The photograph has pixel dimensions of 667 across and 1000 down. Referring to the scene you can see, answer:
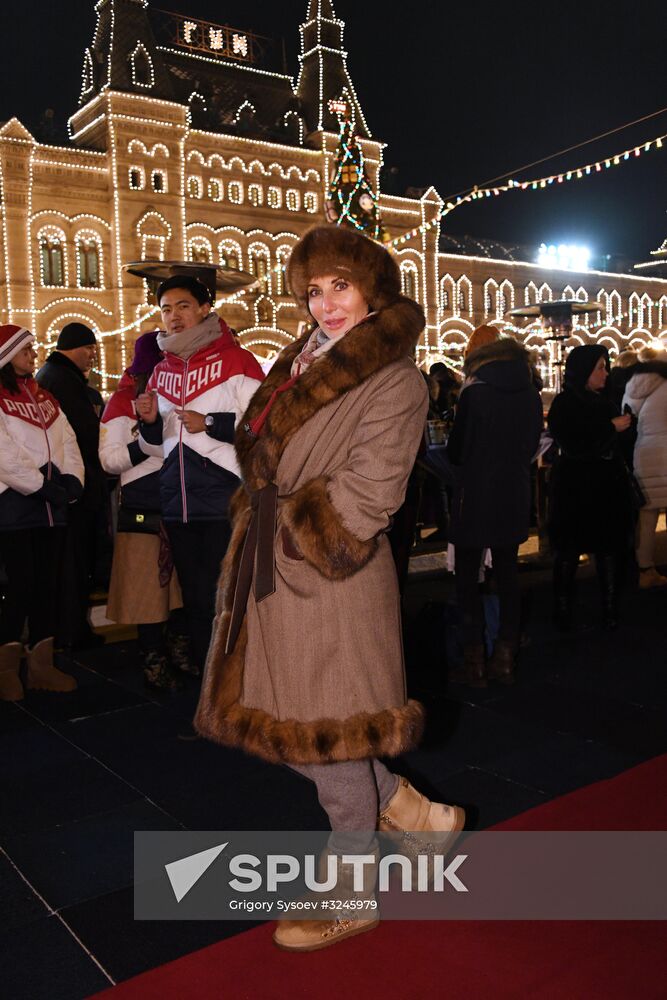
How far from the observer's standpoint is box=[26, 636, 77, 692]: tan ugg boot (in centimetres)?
511

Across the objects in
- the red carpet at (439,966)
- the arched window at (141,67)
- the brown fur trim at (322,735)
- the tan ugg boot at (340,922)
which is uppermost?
the arched window at (141,67)

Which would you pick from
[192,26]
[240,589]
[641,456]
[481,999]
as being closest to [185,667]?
[240,589]

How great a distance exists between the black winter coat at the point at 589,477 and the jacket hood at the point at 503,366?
1.04 metres

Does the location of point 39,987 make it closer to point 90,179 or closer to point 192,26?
point 90,179

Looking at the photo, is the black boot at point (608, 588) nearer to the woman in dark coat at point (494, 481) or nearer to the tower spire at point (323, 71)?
the woman in dark coat at point (494, 481)

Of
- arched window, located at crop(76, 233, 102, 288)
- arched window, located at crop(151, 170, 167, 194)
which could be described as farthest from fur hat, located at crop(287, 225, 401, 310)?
arched window, located at crop(151, 170, 167, 194)

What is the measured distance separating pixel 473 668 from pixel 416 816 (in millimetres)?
2337

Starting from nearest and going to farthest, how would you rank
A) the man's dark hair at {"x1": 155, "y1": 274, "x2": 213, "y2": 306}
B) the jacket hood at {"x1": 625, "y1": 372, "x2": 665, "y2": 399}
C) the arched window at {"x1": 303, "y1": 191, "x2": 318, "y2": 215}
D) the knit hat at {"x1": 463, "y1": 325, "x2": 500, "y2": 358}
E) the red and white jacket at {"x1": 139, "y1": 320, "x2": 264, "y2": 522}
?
the red and white jacket at {"x1": 139, "y1": 320, "x2": 264, "y2": 522}, the man's dark hair at {"x1": 155, "y1": 274, "x2": 213, "y2": 306}, the knit hat at {"x1": 463, "y1": 325, "x2": 500, "y2": 358}, the jacket hood at {"x1": 625, "y1": 372, "x2": 665, "y2": 399}, the arched window at {"x1": 303, "y1": 191, "x2": 318, "y2": 215}

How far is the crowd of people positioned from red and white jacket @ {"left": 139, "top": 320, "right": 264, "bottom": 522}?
11 millimetres

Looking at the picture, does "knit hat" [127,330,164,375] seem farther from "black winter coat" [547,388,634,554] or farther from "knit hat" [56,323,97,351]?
"black winter coat" [547,388,634,554]

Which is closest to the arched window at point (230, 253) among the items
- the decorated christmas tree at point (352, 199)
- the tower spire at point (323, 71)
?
the tower spire at point (323, 71)

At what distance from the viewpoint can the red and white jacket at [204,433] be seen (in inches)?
168

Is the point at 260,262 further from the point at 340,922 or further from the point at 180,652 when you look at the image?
the point at 340,922

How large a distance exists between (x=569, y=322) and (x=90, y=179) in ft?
79.4
